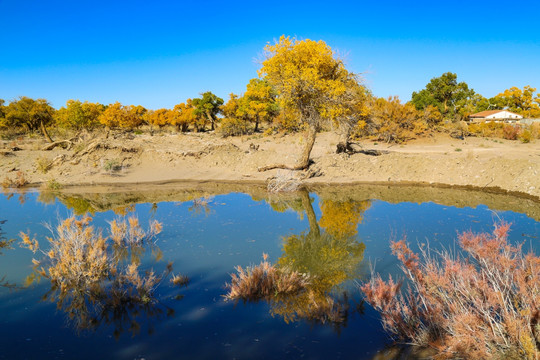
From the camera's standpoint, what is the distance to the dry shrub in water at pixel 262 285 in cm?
650

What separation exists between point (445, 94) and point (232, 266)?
145ft

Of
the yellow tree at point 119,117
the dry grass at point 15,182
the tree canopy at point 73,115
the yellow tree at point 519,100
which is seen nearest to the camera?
the dry grass at point 15,182

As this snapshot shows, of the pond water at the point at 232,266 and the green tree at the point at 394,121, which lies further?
the green tree at the point at 394,121

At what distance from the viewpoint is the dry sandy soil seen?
16.8 metres

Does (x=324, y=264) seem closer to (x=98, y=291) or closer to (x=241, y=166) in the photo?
(x=98, y=291)

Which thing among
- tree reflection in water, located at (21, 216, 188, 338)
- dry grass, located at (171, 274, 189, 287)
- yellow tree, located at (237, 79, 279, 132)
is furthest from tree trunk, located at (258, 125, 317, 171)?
yellow tree, located at (237, 79, 279, 132)

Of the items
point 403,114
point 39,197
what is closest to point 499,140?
point 403,114

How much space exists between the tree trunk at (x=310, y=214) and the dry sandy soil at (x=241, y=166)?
2017 mm

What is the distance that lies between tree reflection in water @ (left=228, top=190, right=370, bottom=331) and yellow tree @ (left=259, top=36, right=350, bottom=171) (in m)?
6.46

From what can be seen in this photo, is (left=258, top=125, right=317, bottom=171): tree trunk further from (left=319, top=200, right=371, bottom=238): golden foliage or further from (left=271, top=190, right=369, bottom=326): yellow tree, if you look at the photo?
(left=271, top=190, right=369, bottom=326): yellow tree

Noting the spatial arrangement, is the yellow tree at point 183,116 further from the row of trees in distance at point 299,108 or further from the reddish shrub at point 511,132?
the reddish shrub at point 511,132

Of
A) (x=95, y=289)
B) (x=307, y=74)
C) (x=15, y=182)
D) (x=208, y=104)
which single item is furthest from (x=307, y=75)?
(x=208, y=104)

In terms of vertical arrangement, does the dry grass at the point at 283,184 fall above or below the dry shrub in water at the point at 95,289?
above

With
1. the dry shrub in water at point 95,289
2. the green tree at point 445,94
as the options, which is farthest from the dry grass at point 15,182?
the green tree at point 445,94
